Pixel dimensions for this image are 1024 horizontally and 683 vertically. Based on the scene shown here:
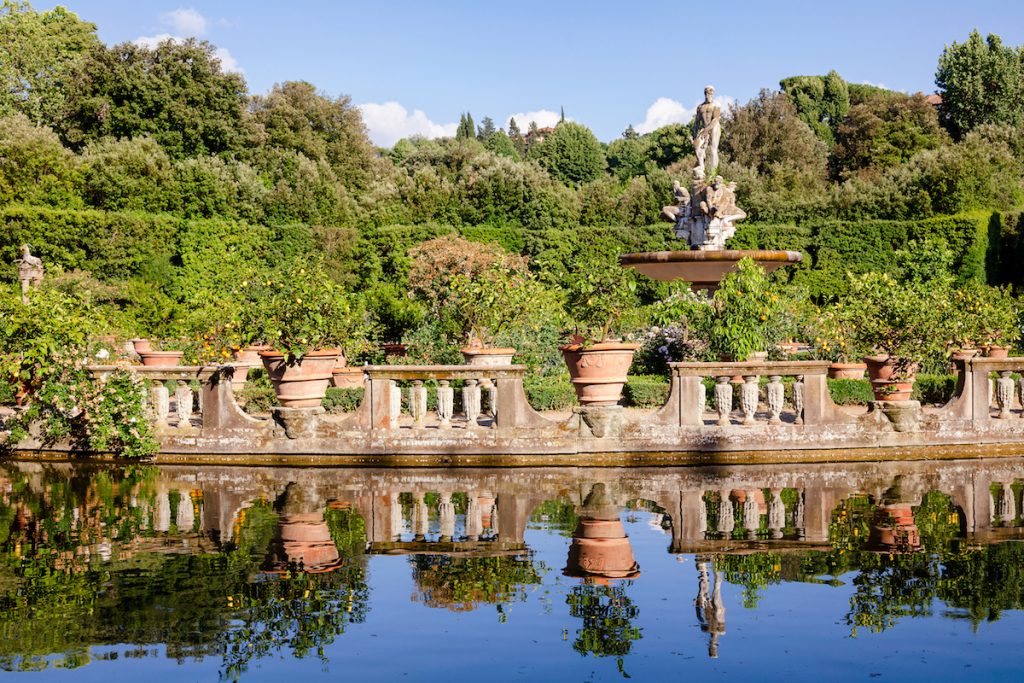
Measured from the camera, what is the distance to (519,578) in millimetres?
6418

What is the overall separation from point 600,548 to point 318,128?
3486 centimetres

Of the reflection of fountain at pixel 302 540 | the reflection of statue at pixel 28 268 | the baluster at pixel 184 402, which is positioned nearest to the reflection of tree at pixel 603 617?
the reflection of fountain at pixel 302 540

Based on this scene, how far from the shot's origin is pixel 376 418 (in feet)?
34.6

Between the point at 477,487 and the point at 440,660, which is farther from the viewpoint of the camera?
the point at 477,487

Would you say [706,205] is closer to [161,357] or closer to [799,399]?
[799,399]

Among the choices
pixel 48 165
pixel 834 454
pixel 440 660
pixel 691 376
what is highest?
pixel 48 165

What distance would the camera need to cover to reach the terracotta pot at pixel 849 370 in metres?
13.4

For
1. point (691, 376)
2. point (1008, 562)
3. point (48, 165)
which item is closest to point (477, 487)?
point (691, 376)

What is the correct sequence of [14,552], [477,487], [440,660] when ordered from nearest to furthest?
[440,660]
[14,552]
[477,487]

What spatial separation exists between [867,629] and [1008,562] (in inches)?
63.2

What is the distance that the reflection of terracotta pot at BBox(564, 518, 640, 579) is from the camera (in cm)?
652

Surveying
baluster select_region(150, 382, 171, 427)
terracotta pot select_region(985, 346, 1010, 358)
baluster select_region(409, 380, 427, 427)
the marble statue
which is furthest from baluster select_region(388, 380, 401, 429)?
terracotta pot select_region(985, 346, 1010, 358)

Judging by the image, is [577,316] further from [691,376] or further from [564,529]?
[564,529]

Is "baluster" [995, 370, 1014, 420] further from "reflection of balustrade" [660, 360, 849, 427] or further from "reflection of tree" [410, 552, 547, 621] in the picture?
"reflection of tree" [410, 552, 547, 621]
